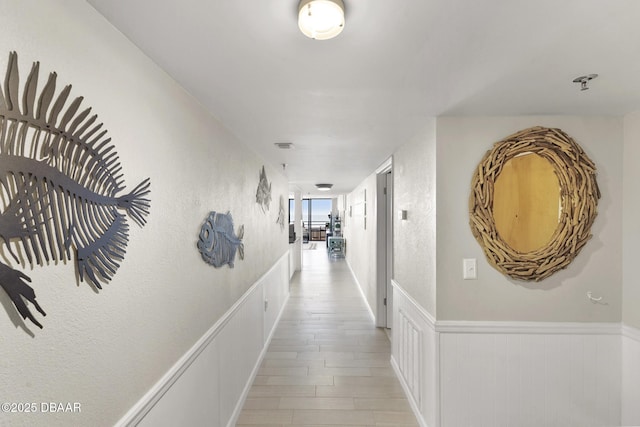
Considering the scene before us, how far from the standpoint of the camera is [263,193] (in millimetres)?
3346

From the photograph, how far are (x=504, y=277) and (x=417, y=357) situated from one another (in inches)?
36.1

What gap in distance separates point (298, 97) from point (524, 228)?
164 cm

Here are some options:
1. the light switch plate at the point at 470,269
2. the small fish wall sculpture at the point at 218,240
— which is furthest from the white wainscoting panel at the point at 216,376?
the light switch plate at the point at 470,269

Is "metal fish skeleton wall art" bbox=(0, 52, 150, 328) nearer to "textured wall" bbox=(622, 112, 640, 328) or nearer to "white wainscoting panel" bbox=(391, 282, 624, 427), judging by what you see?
"white wainscoting panel" bbox=(391, 282, 624, 427)

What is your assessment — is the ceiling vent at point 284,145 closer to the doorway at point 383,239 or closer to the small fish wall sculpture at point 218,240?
the small fish wall sculpture at point 218,240

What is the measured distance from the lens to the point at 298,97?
1.62 meters

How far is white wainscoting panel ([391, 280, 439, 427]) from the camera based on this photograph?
6.63 feet

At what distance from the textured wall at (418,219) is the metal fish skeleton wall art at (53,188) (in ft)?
5.88

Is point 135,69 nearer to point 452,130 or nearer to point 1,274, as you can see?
point 1,274

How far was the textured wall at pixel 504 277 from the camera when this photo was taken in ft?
6.23

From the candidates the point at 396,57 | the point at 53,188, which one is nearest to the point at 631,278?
the point at 396,57

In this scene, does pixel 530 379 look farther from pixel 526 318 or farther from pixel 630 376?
pixel 630 376

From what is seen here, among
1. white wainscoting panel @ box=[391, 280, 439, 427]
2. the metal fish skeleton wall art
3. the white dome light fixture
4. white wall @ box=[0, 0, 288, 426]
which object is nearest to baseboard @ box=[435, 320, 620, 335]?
white wainscoting panel @ box=[391, 280, 439, 427]

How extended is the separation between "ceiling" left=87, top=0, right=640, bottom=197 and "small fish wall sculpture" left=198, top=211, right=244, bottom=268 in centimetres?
68
